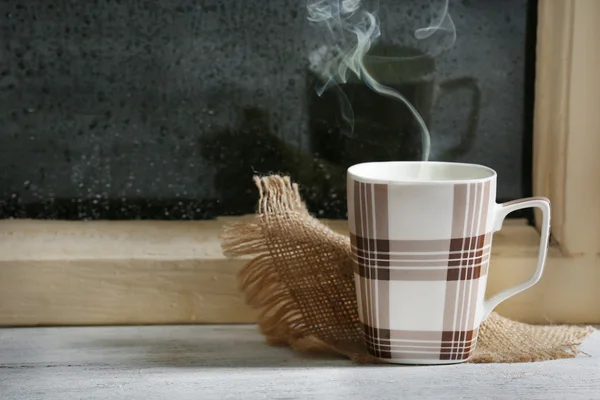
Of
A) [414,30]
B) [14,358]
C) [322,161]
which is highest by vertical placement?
[414,30]

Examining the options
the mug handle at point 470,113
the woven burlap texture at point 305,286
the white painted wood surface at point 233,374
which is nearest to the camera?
the white painted wood surface at point 233,374

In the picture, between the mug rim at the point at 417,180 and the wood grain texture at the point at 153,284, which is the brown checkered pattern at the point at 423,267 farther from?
the wood grain texture at the point at 153,284

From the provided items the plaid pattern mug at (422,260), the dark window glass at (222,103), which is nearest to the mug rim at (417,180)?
the plaid pattern mug at (422,260)

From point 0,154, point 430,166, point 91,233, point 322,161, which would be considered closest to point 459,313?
point 430,166

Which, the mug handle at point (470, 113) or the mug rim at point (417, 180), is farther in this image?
the mug handle at point (470, 113)

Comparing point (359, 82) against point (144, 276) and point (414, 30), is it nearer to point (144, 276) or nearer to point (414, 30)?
point (414, 30)

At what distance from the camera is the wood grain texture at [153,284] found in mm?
771

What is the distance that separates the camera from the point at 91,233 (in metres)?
0.80

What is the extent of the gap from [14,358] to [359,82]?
1.45 feet

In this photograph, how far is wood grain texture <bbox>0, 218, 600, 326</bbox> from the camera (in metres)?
Result: 0.77

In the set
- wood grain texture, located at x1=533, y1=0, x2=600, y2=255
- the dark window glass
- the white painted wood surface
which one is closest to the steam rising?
the dark window glass

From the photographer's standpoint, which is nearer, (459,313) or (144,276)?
(459,313)

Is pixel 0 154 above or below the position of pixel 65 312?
above

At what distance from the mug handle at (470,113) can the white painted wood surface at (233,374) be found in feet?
0.78
